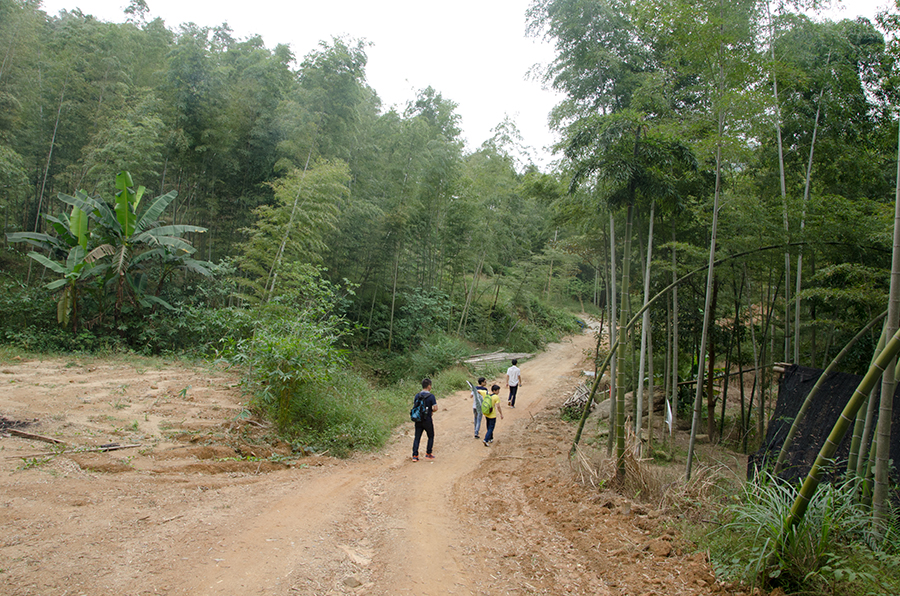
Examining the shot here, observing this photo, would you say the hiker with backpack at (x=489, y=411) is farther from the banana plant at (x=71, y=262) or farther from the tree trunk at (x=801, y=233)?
the banana plant at (x=71, y=262)

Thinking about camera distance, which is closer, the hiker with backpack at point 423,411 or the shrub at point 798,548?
the shrub at point 798,548

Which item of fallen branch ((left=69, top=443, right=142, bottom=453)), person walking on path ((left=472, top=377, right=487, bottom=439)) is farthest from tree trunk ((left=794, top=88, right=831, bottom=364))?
fallen branch ((left=69, top=443, right=142, bottom=453))

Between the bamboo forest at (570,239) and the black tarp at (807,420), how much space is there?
27mm

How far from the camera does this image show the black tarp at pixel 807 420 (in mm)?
4062

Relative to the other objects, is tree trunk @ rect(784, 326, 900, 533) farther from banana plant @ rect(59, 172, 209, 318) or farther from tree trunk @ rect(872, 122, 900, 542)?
banana plant @ rect(59, 172, 209, 318)

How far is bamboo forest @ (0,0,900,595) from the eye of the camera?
4.16 meters

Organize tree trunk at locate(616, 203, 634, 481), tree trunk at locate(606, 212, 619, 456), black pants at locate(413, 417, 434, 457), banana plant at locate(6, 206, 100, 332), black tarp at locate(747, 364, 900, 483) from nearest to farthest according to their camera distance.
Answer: black tarp at locate(747, 364, 900, 483) → tree trunk at locate(616, 203, 634, 481) → tree trunk at locate(606, 212, 619, 456) → black pants at locate(413, 417, 434, 457) → banana plant at locate(6, 206, 100, 332)

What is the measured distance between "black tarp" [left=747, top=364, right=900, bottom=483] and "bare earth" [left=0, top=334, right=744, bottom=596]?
56.7 inches

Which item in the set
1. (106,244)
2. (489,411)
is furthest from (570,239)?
(106,244)

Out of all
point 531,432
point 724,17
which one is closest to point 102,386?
point 531,432

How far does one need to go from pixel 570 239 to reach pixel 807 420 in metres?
6.81

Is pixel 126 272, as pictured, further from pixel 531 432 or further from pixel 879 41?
pixel 879 41

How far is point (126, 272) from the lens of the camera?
1077cm

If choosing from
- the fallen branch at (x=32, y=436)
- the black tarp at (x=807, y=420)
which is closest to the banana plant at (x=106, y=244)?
the fallen branch at (x=32, y=436)
